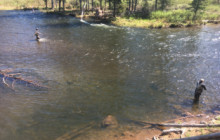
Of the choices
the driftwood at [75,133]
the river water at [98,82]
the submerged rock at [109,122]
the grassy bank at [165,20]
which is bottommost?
the driftwood at [75,133]

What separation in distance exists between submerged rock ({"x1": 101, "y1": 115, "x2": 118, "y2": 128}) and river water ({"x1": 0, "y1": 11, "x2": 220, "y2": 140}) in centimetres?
28

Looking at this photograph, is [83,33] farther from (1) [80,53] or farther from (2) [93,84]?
(2) [93,84]

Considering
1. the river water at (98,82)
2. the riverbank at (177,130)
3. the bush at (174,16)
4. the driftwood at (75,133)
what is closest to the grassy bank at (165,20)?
the bush at (174,16)

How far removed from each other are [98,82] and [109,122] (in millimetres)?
5447

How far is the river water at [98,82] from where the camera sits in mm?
11461

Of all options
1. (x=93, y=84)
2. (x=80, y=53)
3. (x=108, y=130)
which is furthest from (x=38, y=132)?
(x=80, y=53)

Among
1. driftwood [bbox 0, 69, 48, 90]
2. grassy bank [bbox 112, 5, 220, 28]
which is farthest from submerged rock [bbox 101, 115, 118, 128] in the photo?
grassy bank [bbox 112, 5, 220, 28]

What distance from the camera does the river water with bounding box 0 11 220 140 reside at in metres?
11.5

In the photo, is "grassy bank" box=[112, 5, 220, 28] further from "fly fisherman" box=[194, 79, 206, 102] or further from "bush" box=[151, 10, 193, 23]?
"fly fisherman" box=[194, 79, 206, 102]

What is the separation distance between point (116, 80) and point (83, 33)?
20.8 metres

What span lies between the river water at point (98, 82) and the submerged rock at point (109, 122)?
28 cm

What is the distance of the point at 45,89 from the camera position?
48.2 feet

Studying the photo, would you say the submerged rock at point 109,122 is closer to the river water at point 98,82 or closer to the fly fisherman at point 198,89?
the river water at point 98,82

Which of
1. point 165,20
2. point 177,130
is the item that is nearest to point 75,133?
point 177,130
